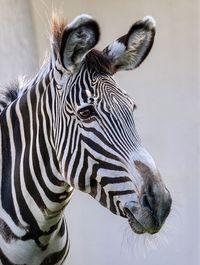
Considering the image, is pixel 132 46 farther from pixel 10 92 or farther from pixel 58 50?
pixel 10 92

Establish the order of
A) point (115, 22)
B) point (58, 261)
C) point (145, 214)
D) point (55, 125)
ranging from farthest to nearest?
point (115, 22) → point (58, 261) → point (55, 125) → point (145, 214)

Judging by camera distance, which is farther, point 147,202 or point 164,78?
point 164,78

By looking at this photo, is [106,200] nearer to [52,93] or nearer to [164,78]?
[52,93]

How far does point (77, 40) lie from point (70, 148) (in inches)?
20.4

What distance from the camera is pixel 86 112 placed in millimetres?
3605

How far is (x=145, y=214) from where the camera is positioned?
3.43 meters

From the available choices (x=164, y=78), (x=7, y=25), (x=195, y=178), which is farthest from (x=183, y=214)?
(x=7, y=25)

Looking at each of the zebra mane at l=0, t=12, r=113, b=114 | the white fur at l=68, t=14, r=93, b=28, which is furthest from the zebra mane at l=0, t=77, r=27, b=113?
the white fur at l=68, t=14, r=93, b=28

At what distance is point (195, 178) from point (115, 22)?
57.8 inches

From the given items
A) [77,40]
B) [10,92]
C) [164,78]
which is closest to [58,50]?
[77,40]

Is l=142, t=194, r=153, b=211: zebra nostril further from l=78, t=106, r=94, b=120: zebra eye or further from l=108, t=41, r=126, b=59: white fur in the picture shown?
l=108, t=41, r=126, b=59: white fur

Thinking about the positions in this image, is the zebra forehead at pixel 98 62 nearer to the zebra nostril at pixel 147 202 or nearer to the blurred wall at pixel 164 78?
the zebra nostril at pixel 147 202

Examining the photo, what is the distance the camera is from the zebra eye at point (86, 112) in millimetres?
3593

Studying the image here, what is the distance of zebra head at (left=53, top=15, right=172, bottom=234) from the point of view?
3.45 meters
